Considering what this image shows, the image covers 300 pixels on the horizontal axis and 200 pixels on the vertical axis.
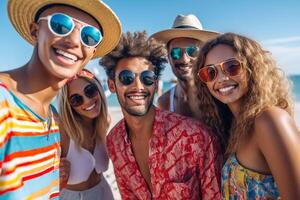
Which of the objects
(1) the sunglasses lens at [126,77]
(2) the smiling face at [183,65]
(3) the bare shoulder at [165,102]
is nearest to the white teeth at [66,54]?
(1) the sunglasses lens at [126,77]

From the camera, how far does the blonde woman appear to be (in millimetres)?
3273

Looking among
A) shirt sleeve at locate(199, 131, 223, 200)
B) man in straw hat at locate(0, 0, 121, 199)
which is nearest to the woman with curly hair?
shirt sleeve at locate(199, 131, 223, 200)

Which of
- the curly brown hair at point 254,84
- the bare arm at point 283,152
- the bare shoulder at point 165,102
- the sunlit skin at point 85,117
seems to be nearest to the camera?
the bare arm at point 283,152

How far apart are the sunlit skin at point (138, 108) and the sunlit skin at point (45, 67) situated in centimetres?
86

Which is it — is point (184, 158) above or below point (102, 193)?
above

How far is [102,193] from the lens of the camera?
3.47m

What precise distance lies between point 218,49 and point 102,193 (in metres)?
2.02

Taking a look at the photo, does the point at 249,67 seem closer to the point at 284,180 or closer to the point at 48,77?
the point at 284,180

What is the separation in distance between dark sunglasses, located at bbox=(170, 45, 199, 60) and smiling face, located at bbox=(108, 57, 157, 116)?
135cm

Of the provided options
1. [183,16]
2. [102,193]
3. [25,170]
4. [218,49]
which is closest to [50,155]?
[25,170]

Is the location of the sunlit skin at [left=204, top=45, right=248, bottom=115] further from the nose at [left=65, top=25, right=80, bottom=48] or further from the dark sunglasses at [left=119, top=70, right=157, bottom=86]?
the nose at [left=65, top=25, right=80, bottom=48]

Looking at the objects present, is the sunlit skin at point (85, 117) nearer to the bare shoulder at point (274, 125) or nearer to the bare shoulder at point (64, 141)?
the bare shoulder at point (64, 141)

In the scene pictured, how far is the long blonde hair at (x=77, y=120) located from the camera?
3.31m

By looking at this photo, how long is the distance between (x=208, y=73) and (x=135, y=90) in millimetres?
736
